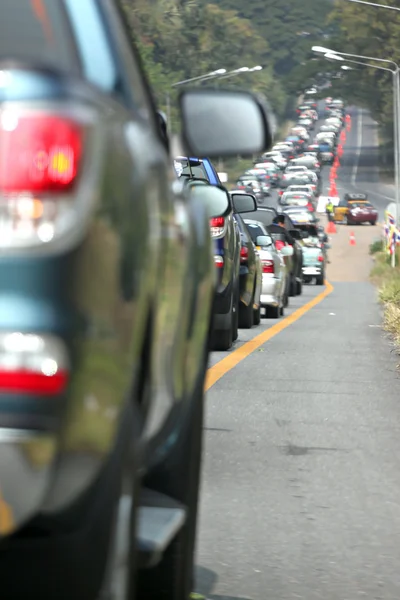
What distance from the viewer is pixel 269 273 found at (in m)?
24.5

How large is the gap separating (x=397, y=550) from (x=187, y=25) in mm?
145675

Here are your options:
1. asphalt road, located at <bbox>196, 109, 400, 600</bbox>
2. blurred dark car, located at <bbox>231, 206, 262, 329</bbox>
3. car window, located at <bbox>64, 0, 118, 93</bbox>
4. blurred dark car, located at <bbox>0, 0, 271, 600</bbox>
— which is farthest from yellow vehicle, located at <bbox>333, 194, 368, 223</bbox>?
blurred dark car, located at <bbox>0, 0, 271, 600</bbox>

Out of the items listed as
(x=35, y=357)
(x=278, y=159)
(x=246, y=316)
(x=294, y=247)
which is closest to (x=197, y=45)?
(x=278, y=159)

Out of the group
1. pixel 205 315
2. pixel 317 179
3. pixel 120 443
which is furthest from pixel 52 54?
pixel 317 179

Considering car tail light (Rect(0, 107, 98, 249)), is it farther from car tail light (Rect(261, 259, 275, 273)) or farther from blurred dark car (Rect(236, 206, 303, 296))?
blurred dark car (Rect(236, 206, 303, 296))

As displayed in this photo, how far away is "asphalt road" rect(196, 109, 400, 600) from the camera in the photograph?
5.62 m

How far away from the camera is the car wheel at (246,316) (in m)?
19.5

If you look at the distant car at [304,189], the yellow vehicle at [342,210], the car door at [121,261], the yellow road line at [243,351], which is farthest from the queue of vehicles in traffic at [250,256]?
the distant car at [304,189]

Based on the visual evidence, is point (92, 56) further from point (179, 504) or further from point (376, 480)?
point (376, 480)

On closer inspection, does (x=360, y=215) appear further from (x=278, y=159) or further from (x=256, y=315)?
(x=256, y=315)

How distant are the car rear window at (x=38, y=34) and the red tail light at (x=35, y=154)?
40 cm

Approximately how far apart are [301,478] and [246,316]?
39.7 feet

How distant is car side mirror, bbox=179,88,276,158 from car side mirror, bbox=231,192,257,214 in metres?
13.2

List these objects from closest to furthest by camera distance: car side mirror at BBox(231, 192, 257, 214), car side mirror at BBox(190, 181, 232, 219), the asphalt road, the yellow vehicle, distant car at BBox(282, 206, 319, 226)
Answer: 1. the asphalt road
2. car side mirror at BBox(190, 181, 232, 219)
3. car side mirror at BBox(231, 192, 257, 214)
4. distant car at BBox(282, 206, 319, 226)
5. the yellow vehicle
